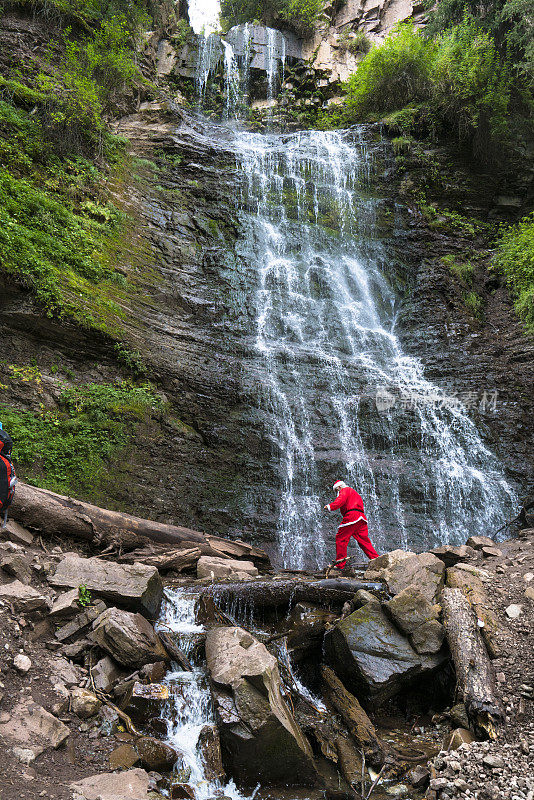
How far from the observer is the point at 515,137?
54.5 ft

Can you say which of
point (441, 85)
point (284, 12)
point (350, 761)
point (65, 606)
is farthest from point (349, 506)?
point (284, 12)

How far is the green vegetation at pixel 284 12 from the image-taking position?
24219 mm

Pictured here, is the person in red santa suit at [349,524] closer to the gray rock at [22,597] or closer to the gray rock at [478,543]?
the gray rock at [478,543]

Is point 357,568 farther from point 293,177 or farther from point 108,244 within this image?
point 293,177

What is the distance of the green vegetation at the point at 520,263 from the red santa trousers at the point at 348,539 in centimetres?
871

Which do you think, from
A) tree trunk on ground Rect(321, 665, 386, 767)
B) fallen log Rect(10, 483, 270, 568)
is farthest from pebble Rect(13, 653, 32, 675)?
tree trunk on ground Rect(321, 665, 386, 767)

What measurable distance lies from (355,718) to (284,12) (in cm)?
3059

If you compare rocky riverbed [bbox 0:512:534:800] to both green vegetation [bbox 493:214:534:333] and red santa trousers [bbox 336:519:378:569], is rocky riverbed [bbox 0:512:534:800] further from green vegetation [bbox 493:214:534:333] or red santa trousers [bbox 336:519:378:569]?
green vegetation [bbox 493:214:534:333]

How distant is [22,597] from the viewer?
13.3ft

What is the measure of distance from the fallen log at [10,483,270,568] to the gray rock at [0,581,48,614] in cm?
148

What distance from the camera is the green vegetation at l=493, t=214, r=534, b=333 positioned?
13.3 m

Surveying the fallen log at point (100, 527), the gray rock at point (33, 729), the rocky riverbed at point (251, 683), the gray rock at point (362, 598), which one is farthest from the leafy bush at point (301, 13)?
the gray rock at point (33, 729)

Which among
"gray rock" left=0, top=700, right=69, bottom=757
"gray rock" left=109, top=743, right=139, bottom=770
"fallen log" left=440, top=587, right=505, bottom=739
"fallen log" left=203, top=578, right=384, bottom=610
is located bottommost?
"fallen log" left=203, top=578, right=384, bottom=610

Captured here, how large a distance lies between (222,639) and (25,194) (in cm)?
923
